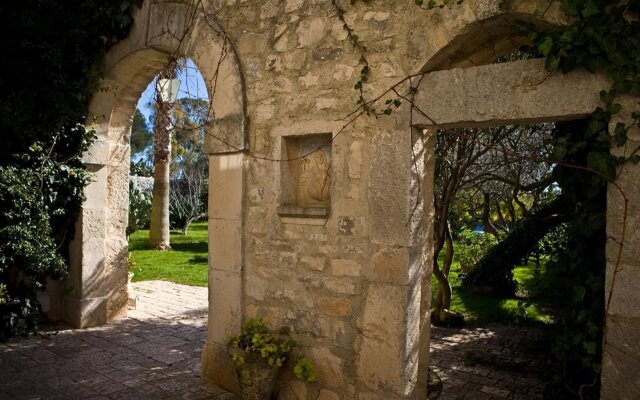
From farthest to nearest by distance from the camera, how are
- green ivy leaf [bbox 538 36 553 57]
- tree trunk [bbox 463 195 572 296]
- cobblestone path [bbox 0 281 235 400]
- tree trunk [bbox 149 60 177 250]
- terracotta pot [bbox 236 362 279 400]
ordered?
tree trunk [bbox 149 60 177 250], tree trunk [bbox 463 195 572 296], cobblestone path [bbox 0 281 235 400], terracotta pot [bbox 236 362 279 400], green ivy leaf [bbox 538 36 553 57]

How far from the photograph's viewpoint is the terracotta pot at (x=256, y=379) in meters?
3.26

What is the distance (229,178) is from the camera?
3.83m

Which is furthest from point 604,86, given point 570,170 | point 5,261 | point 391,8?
point 5,261

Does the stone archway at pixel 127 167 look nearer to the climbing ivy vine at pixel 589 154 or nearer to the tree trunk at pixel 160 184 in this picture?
the climbing ivy vine at pixel 589 154

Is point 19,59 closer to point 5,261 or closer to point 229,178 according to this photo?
point 5,261

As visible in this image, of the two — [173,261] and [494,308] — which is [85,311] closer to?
[173,261]

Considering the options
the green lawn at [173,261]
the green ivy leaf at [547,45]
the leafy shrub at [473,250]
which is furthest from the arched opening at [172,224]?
the leafy shrub at [473,250]

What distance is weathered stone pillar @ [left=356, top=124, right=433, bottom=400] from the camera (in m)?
2.96

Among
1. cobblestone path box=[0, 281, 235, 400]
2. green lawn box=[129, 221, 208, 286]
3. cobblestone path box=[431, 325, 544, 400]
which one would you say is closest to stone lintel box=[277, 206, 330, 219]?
cobblestone path box=[0, 281, 235, 400]

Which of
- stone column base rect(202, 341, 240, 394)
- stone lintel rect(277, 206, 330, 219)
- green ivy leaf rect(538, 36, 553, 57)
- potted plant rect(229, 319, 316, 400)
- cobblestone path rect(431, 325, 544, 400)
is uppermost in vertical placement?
green ivy leaf rect(538, 36, 553, 57)

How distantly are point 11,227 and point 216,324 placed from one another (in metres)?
2.47

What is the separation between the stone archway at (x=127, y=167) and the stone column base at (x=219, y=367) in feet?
0.04

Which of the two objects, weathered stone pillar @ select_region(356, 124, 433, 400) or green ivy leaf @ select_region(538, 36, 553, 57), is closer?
green ivy leaf @ select_region(538, 36, 553, 57)

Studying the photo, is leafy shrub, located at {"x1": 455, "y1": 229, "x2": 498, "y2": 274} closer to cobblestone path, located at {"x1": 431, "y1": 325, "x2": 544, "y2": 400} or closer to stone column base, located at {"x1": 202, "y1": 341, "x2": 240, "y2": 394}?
cobblestone path, located at {"x1": 431, "y1": 325, "x2": 544, "y2": 400}
